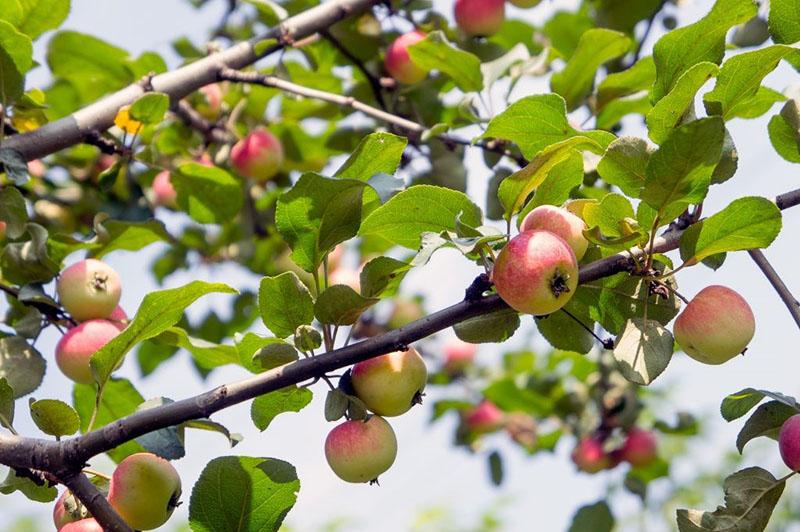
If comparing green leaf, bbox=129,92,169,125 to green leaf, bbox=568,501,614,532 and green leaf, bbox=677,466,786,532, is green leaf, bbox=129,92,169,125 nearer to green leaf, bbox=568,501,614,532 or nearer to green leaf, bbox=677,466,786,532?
green leaf, bbox=677,466,786,532

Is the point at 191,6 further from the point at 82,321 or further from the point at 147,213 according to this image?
the point at 82,321

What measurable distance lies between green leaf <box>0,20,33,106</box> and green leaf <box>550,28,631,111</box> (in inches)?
40.4

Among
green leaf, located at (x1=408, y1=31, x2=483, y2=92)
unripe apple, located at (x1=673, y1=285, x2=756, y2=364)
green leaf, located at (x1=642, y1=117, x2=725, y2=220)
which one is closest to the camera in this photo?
green leaf, located at (x1=642, y1=117, x2=725, y2=220)

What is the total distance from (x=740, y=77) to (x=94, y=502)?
937mm

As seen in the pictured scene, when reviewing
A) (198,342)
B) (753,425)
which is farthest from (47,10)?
(753,425)

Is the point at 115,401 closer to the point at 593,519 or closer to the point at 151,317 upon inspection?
the point at 151,317

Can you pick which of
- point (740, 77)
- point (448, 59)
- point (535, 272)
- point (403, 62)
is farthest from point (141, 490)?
point (403, 62)

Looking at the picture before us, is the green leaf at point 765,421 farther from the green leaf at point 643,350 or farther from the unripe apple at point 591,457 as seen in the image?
the unripe apple at point 591,457

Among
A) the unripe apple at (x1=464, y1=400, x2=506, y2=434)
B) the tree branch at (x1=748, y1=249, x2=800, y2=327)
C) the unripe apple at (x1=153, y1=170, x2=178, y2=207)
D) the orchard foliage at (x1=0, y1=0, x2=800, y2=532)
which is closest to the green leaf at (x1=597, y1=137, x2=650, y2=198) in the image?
the orchard foliage at (x1=0, y1=0, x2=800, y2=532)

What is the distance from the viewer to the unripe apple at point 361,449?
1.17 meters

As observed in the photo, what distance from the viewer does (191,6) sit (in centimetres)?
285

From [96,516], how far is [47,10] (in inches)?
41.8

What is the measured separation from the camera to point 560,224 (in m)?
1.14

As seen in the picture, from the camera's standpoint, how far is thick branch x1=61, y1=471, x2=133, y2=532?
43.2 inches
